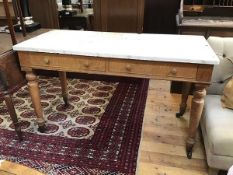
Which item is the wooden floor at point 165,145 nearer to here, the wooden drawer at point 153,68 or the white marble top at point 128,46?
the wooden drawer at point 153,68

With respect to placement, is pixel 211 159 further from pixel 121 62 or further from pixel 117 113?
pixel 117 113

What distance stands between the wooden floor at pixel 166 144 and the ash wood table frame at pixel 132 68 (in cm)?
11

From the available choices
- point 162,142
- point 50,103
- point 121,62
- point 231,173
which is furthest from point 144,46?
point 50,103

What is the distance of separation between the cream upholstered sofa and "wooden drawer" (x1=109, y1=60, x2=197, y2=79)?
1.16ft

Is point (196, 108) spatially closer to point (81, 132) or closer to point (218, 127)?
point (218, 127)

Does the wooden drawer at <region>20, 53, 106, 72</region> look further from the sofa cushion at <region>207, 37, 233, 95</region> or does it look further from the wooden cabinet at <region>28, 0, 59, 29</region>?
the wooden cabinet at <region>28, 0, 59, 29</region>

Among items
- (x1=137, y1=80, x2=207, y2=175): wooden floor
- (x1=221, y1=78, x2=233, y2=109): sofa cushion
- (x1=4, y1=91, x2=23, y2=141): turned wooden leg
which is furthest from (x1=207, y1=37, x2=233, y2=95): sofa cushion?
(x1=4, y1=91, x2=23, y2=141): turned wooden leg

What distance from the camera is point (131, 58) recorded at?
1511 millimetres

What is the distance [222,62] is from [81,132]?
1297mm

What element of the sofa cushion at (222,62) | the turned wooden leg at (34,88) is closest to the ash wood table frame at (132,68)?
the turned wooden leg at (34,88)

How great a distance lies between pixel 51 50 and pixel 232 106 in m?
1.31

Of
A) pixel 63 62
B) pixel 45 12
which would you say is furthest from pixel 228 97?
pixel 45 12

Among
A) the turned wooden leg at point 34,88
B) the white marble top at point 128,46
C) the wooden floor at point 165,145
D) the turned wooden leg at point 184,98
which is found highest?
the white marble top at point 128,46

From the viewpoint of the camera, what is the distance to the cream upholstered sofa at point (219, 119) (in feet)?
4.75
